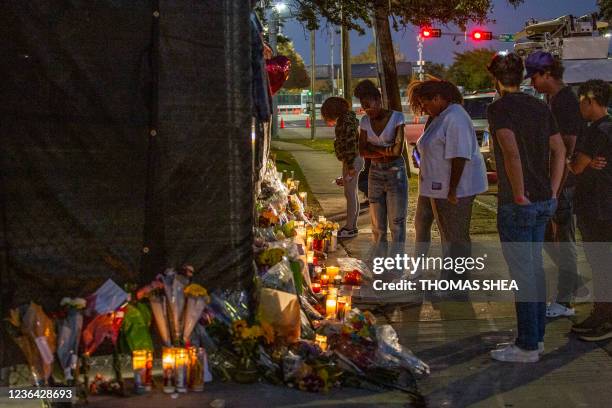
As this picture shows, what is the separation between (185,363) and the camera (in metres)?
4.73

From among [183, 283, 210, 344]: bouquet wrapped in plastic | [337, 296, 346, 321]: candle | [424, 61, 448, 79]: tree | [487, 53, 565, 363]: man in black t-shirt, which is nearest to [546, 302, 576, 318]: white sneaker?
[487, 53, 565, 363]: man in black t-shirt

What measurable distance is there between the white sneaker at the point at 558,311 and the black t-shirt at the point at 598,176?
33.1 inches

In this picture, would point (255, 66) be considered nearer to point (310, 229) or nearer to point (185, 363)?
point (185, 363)

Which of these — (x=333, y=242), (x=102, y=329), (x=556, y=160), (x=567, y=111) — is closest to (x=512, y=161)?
(x=556, y=160)

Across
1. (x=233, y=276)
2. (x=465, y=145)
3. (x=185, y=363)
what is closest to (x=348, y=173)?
(x=465, y=145)

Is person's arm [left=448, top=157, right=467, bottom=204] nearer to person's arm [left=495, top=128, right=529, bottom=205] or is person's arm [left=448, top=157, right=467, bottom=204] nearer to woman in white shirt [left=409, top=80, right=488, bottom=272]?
woman in white shirt [left=409, top=80, right=488, bottom=272]

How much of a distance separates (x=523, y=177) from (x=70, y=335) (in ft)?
9.60

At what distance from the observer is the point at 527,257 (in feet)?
17.6

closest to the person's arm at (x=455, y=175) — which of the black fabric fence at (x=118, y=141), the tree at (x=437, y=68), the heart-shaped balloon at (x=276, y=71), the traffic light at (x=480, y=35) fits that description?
the black fabric fence at (x=118, y=141)

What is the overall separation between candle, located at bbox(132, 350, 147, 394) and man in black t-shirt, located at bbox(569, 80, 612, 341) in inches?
121

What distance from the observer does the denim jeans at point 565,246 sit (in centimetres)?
662

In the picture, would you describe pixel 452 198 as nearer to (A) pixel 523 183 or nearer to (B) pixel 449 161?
(B) pixel 449 161

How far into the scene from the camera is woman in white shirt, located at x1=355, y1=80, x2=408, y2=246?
762 cm

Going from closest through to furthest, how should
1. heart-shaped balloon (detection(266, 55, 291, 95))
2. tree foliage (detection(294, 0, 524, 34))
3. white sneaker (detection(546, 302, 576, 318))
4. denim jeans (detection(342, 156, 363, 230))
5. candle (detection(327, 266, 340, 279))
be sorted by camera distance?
1. white sneaker (detection(546, 302, 576, 318))
2. candle (detection(327, 266, 340, 279))
3. heart-shaped balloon (detection(266, 55, 291, 95))
4. denim jeans (detection(342, 156, 363, 230))
5. tree foliage (detection(294, 0, 524, 34))
